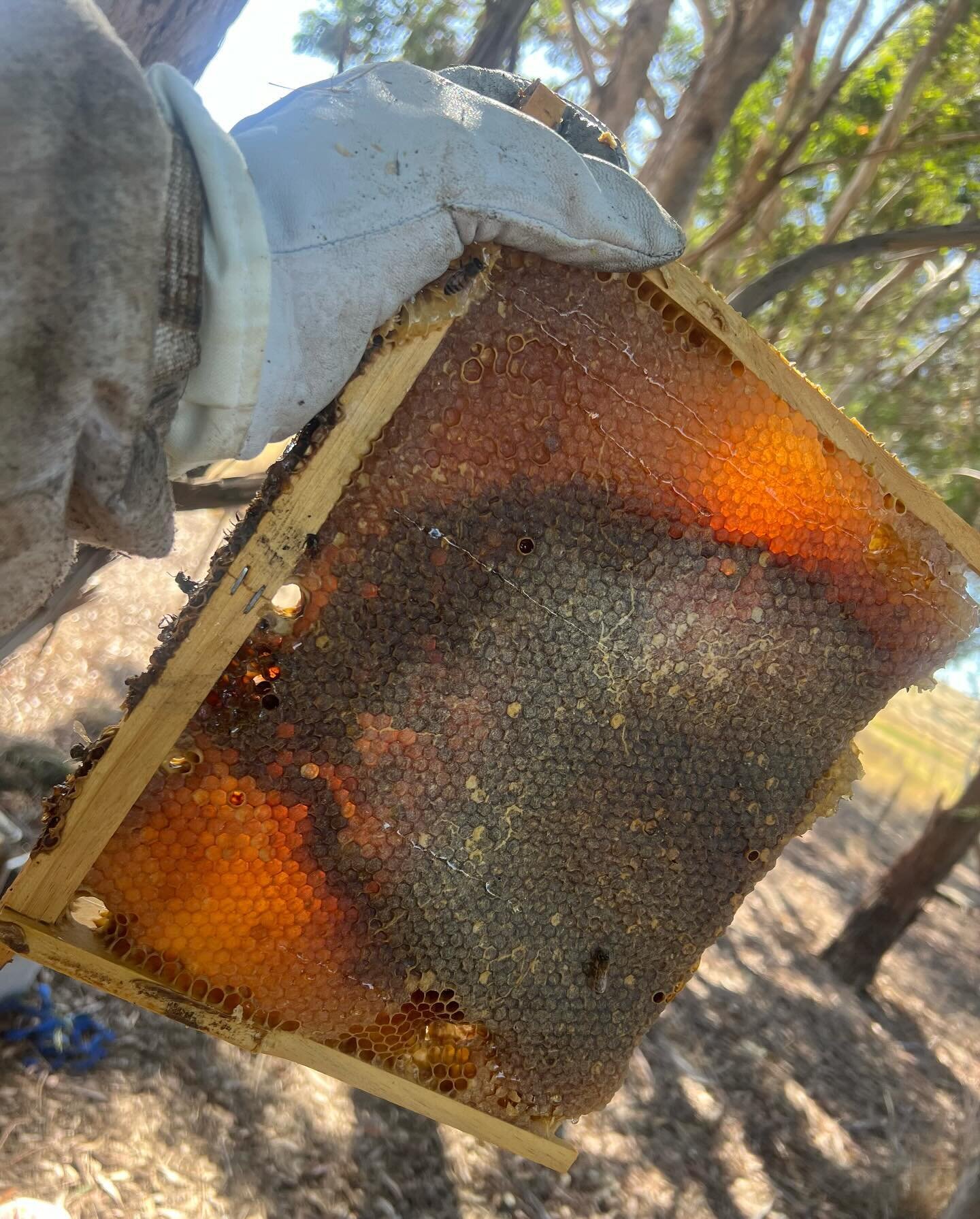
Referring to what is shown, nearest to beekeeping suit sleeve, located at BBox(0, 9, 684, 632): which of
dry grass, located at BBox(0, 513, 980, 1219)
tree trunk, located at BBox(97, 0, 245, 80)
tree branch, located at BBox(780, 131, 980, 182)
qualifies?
tree trunk, located at BBox(97, 0, 245, 80)

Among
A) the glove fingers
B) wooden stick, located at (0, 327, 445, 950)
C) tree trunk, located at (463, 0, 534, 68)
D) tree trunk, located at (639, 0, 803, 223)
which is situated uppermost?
tree trunk, located at (639, 0, 803, 223)

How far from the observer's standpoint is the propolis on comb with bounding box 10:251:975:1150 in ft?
A: 4.46

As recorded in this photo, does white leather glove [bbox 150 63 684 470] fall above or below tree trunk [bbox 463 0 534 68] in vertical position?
below

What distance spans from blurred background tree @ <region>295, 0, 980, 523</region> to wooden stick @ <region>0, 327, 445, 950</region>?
7.76ft

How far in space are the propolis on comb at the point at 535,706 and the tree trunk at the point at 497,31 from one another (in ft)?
6.75

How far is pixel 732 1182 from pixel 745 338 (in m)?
3.84

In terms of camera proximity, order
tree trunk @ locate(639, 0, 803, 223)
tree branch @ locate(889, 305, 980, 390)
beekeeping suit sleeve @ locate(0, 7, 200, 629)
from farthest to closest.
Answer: tree branch @ locate(889, 305, 980, 390) → tree trunk @ locate(639, 0, 803, 223) → beekeeping suit sleeve @ locate(0, 7, 200, 629)

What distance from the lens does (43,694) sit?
14.4ft

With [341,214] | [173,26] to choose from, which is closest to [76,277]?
[341,214]

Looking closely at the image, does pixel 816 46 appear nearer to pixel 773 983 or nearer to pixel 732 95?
pixel 732 95


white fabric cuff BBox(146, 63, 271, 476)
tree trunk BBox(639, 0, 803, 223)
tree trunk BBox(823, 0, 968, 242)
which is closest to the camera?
white fabric cuff BBox(146, 63, 271, 476)

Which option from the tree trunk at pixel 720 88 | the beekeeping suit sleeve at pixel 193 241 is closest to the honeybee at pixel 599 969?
the beekeeping suit sleeve at pixel 193 241

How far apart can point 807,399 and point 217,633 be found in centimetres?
116

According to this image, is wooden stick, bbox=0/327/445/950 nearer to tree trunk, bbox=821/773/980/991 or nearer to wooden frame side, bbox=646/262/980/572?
wooden frame side, bbox=646/262/980/572
